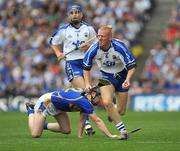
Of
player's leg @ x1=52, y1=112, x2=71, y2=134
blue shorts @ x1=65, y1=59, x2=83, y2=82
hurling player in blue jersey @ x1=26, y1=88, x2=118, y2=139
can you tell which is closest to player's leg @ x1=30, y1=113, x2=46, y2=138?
hurling player in blue jersey @ x1=26, y1=88, x2=118, y2=139

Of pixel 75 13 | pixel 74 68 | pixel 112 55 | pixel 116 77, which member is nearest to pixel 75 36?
pixel 75 13

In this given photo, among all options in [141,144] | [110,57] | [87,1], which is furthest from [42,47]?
[141,144]

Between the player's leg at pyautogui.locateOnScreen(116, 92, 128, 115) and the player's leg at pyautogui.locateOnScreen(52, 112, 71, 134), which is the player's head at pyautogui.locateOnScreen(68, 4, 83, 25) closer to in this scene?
the player's leg at pyautogui.locateOnScreen(116, 92, 128, 115)

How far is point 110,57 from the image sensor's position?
15.8m

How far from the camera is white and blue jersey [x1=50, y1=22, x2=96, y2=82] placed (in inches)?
708

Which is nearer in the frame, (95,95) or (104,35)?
(104,35)

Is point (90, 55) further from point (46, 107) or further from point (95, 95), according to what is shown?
point (46, 107)

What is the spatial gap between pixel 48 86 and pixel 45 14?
185 inches

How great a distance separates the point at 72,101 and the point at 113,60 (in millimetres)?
1582

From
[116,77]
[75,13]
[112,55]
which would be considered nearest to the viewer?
[112,55]

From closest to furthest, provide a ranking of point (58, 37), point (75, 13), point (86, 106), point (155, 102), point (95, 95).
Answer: point (86, 106)
point (95, 95)
point (75, 13)
point (58, 37)
point (155, 102)

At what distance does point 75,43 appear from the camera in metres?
18.2

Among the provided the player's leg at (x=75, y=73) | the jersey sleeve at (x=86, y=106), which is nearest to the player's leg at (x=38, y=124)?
the jersey sleeve at (x=86, y=106)

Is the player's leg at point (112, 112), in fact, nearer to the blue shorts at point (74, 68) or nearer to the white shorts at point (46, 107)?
the white shorts at point (46, 107)
